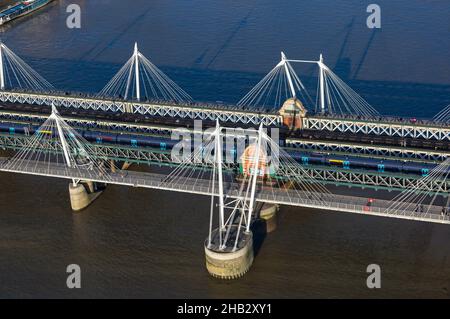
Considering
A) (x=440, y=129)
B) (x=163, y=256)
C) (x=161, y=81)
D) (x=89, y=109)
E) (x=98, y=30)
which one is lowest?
(x=163, y=256)

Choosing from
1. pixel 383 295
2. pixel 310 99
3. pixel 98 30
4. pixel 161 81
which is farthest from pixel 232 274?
pixel 98 30

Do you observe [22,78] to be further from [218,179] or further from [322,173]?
[322,173]

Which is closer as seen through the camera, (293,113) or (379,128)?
(293,113)

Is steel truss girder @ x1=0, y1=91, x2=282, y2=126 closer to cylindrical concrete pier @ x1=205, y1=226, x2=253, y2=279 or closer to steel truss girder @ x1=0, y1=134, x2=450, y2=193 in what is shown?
steel truss girder @ x1=0, y1=134, x2=450, y2=193

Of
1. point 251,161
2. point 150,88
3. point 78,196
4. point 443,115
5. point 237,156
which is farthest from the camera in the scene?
point 150,88

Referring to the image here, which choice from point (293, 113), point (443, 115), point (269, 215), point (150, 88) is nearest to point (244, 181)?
point (269, 215)

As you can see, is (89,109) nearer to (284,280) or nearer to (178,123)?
(178,123)

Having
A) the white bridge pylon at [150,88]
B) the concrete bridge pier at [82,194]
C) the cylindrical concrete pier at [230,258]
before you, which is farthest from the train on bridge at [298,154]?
the white bridge pylon at [150,88]
